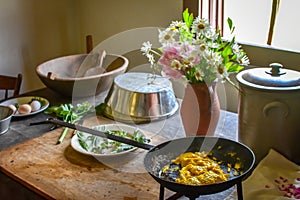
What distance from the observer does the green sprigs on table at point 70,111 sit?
5.79 ft

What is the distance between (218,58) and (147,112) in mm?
455

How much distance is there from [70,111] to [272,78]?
848 millimetres

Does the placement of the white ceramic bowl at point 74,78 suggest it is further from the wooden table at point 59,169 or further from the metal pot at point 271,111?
the metal pot at point 271,111

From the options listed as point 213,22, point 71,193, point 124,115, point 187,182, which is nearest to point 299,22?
point 213,22

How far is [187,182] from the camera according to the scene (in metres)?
1.09

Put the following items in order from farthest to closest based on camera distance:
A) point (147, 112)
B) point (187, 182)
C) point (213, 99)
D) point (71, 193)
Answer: point (147, 112) → point (213, 99) → point (71, 193) → point (187, 182)

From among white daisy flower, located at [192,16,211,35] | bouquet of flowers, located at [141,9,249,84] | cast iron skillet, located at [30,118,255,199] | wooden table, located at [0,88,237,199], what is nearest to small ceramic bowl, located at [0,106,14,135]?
wooden table, located at [0,88,237,199]

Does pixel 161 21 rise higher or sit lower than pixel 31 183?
higher

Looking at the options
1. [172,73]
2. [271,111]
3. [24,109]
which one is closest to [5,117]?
[24,109]

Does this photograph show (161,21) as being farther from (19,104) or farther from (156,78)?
(19,104)

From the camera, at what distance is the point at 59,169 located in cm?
140

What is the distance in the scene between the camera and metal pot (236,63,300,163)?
4.25 ft

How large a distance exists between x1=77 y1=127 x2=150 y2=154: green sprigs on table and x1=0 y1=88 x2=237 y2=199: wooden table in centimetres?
5

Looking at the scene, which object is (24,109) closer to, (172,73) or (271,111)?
(172,73)
